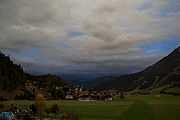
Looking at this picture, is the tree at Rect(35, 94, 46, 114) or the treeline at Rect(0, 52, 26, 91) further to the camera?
the treeline at Rect(0, 52, 26, 91)

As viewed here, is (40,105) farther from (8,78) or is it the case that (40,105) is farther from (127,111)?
(8,78)

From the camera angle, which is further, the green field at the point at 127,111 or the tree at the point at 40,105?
the tree at the point at 40,105

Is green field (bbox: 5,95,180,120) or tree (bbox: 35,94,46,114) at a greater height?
tree (bbox: 35,94,46,114)

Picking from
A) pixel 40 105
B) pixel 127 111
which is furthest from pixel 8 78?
pixel 127 111

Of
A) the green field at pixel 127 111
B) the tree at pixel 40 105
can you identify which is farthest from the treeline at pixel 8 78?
the tree at pixel 40 105

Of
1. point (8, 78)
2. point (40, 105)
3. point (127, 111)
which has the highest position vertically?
point (8, 78)

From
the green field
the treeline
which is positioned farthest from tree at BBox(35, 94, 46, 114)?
the treeline

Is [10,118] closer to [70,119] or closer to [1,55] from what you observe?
[70,119]

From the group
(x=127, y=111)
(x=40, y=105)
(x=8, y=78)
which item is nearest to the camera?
(x=40, y=105)

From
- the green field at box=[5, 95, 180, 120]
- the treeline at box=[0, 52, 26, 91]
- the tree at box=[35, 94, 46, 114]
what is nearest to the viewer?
the green field at box=[5, 95, 180, 120]

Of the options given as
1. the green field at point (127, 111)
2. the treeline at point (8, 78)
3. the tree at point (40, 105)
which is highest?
the treeline at point (8, 78)

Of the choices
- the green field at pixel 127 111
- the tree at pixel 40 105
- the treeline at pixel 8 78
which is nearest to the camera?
the green field at pixel 127 111

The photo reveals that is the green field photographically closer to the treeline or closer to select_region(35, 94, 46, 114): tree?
select_region(35, 94, 46, 114): tree

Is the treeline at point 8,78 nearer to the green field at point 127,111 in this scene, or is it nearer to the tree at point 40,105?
the green field at point 127,111
